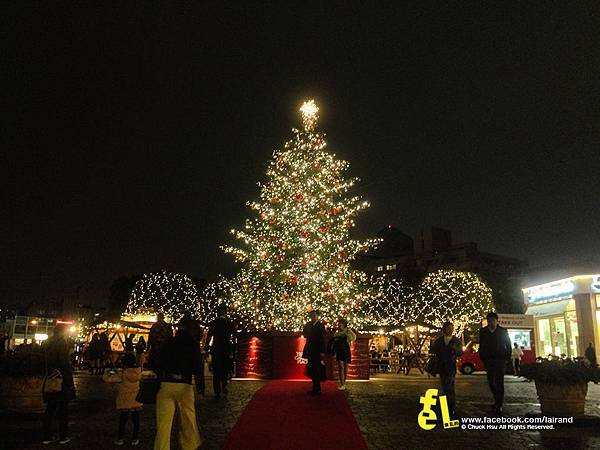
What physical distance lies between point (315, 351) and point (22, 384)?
592 cm

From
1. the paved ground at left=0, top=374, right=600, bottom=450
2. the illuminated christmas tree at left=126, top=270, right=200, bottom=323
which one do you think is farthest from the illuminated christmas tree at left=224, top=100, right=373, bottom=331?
the illuminated christmas tree at left=126, top=270, right=200, bottom=323

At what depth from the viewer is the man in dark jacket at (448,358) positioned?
996cm

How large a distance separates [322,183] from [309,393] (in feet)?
39.5

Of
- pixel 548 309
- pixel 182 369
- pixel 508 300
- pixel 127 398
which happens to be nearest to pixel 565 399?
pixel 182 369

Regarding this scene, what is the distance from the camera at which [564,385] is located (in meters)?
9.73

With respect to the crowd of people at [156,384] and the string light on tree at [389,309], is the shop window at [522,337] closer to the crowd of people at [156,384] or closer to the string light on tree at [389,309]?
the string light on tree at [389,309]

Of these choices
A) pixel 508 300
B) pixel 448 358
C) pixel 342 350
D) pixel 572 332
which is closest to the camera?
pixel 448 358

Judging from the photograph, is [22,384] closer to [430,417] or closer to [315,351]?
[315,351]

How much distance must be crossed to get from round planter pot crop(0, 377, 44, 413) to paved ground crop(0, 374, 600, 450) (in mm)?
417

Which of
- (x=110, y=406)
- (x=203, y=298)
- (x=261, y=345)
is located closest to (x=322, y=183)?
(x=261, y=345)

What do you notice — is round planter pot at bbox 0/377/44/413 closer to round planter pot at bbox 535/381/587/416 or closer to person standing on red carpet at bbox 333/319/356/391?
person standing on red carpet at bbox 333/319/356/391

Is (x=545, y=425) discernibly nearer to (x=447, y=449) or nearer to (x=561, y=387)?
(x=561, y=387)

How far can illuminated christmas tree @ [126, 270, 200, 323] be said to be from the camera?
44812 millimetres

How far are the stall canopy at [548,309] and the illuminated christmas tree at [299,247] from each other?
12.7 metres
